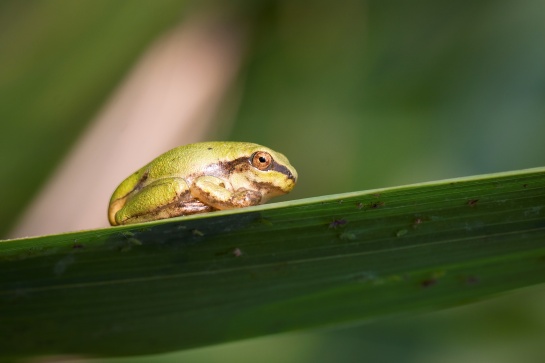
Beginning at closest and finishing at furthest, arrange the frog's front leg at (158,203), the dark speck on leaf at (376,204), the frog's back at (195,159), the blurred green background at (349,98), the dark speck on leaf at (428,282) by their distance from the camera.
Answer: the dark speck on leaf at (376,204) → the dark speck on leaf at (428,282) → the frog's front leg at (158,203) → the frog's back at (195,159) → the blurred green background at (349,98)

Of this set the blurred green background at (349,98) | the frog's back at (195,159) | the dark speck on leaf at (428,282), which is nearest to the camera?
the dark speck on leaf at (428,282)

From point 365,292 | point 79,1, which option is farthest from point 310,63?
point 365,292

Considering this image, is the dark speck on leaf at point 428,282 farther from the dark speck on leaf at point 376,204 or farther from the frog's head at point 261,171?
the frog's head at point 261,171

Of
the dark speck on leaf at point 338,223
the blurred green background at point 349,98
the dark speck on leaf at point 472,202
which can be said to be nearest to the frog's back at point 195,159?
the blurred green background at point 349,98

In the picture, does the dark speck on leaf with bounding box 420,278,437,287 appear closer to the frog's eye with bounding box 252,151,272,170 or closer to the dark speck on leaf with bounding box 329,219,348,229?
the dark speck on leaf with bounding box 329,219,348,229

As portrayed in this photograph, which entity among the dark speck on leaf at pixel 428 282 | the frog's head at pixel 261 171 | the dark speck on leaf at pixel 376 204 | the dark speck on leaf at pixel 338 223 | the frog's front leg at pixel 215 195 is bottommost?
the dark speck on leaf at pixel 428 282

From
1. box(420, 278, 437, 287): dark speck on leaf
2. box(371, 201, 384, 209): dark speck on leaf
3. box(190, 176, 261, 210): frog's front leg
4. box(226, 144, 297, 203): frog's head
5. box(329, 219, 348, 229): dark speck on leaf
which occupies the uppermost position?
box(226, 144, 297, 203): frog's head

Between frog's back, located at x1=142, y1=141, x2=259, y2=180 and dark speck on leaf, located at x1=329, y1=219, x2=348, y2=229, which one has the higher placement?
frog's back, located at x1=142, y1=141, x2=259, y2=180

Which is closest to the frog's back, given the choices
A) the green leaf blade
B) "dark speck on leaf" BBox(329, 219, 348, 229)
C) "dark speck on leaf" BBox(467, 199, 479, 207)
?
the green leaf blade
